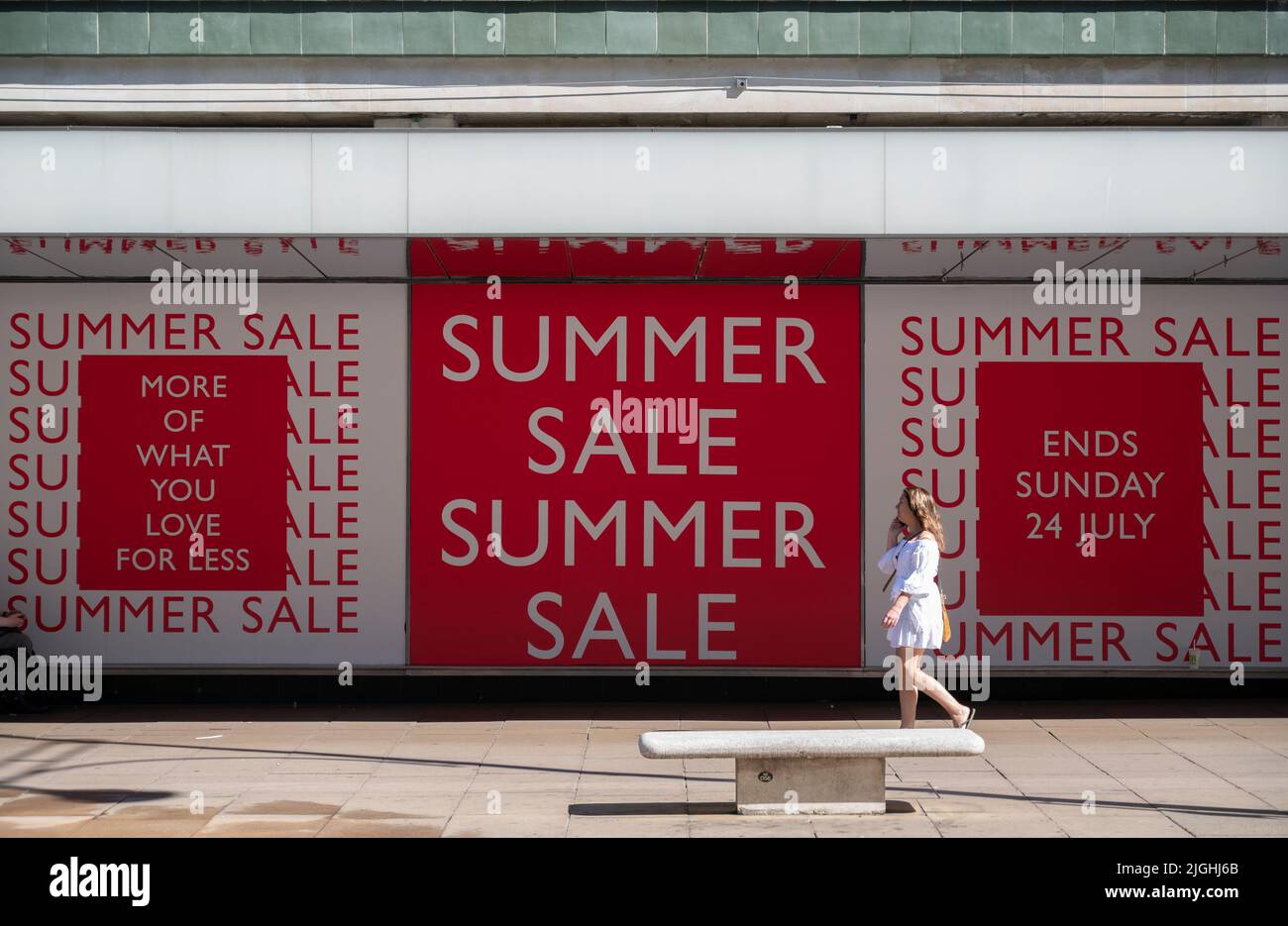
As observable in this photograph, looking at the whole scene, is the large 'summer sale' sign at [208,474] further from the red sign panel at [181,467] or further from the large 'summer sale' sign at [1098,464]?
the large 'summer sale' sign at [1098,464]

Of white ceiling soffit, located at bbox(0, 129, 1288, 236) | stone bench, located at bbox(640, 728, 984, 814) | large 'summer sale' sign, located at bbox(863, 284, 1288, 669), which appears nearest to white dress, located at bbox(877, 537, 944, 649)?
stone bench, located at bbox(640, 728, 984, 814)

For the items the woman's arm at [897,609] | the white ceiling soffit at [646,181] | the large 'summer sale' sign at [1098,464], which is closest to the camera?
the woman's arm at [897,609]

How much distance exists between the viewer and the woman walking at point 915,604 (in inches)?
338

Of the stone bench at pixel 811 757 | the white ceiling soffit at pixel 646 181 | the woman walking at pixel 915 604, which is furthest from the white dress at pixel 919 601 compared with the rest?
the white ceiling soffit at pixel 646 181

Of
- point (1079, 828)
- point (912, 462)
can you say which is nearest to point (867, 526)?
point (912, 462)

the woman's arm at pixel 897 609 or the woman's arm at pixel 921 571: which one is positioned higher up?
the woman's arm at pixel 921 571

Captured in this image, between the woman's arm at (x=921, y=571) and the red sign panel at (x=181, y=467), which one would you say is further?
the red sign panel at (x=181, y=467)

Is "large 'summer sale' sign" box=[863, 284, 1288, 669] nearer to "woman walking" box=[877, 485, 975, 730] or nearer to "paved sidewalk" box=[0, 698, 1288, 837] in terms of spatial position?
"paved sidewalk" box=[0, 698, 1288, 837]

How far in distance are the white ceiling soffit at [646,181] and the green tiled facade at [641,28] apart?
195 cm

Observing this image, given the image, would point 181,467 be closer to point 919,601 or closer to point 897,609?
point 897,609

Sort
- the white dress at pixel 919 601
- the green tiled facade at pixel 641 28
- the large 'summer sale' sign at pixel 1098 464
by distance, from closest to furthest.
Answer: the white dress at pixel 919 601 → the green tiled facade at pixel 641 28 → the large 'summer sale' sign at pixel 1098 464

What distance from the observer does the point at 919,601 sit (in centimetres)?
863

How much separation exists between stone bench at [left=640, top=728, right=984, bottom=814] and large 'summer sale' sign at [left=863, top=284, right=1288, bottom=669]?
3.93 m

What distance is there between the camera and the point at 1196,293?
11.2 meters
